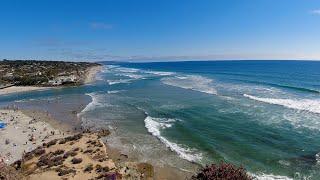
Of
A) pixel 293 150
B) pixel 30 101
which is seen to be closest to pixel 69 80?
pixel 30 101

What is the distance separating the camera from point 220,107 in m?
51.9

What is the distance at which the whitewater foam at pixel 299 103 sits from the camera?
49469 mm

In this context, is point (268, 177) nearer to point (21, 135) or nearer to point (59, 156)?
point (59, 156)

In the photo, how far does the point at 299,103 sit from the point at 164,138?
1094 inches

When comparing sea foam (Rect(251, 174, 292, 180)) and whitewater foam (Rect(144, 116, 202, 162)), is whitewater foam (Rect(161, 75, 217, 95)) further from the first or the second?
sea foam (Rect(251, 174, 292, 180))

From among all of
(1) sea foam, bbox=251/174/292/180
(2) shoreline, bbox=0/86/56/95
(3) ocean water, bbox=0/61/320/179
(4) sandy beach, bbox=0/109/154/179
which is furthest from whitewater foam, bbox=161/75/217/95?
(1) sea foam, bbox=251/174/292/180

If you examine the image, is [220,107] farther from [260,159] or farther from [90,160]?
[90,160]

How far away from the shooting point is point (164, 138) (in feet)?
119

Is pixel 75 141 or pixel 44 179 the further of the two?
pixel 75 141

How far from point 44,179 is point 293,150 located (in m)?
21.7

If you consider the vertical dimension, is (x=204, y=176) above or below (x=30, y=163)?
above

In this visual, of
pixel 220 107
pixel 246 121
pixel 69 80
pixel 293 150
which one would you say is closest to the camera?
pixel 293 150

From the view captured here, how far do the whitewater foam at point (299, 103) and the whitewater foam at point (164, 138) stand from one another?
1947 centimetres

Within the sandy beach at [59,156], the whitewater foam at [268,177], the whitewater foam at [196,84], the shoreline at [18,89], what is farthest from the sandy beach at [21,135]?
the whitewater foam at [196,84]
